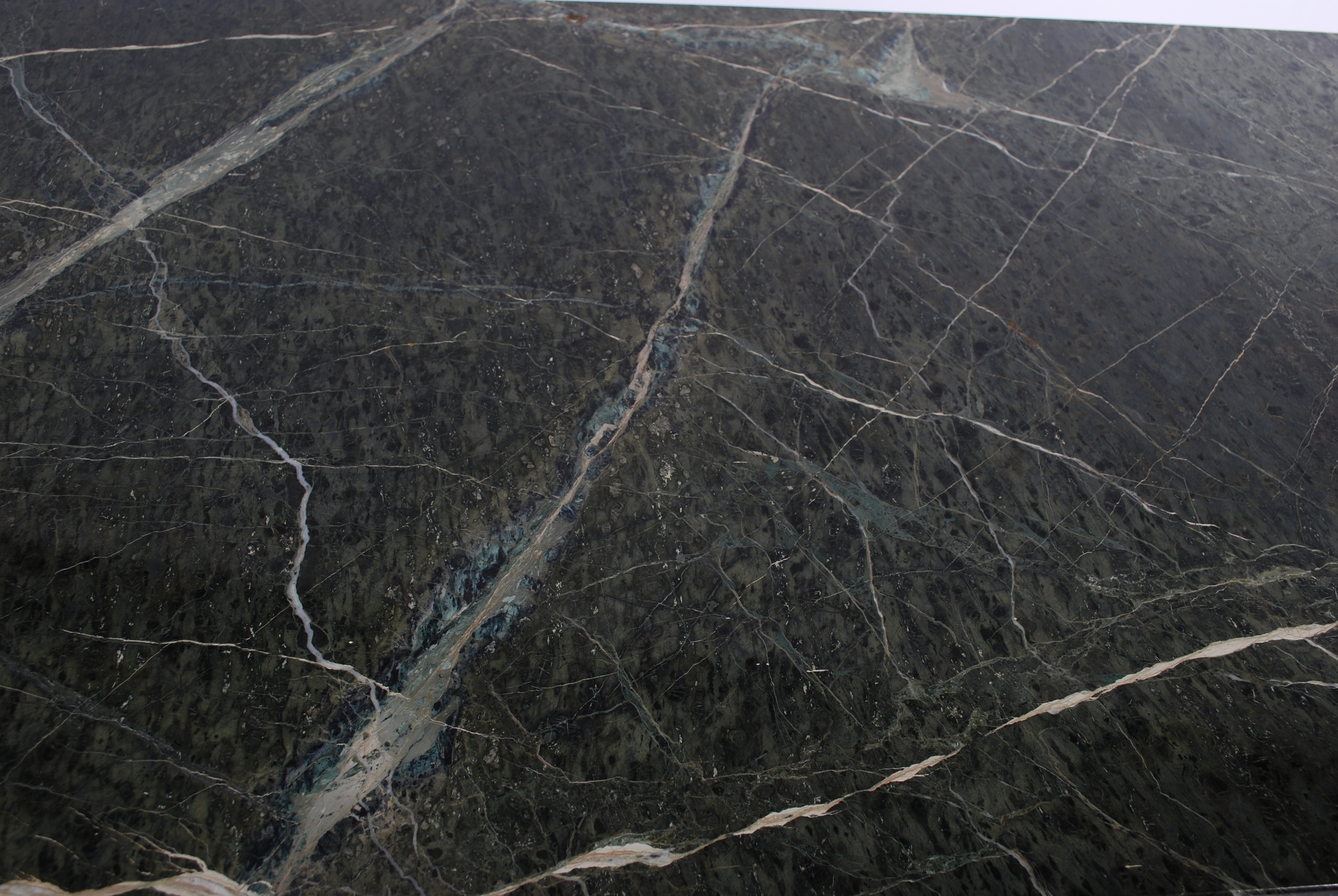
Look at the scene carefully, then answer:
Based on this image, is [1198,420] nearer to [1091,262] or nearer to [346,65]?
[1091,262]

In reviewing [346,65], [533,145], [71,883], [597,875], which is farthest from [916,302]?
[71,883]

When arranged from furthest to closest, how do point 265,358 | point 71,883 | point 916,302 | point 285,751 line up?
point 916,302, point 265,358, point 285,751, point 71,883

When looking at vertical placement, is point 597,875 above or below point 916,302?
below

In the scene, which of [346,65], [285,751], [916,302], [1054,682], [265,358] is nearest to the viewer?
[285,751]

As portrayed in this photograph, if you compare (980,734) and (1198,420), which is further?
(1198,420)

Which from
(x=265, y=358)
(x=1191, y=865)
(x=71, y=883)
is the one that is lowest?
(x=71, y=883)

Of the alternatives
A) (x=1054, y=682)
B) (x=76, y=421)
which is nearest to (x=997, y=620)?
(x=1054, y=682)

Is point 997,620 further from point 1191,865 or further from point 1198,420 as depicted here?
point 1198,420
